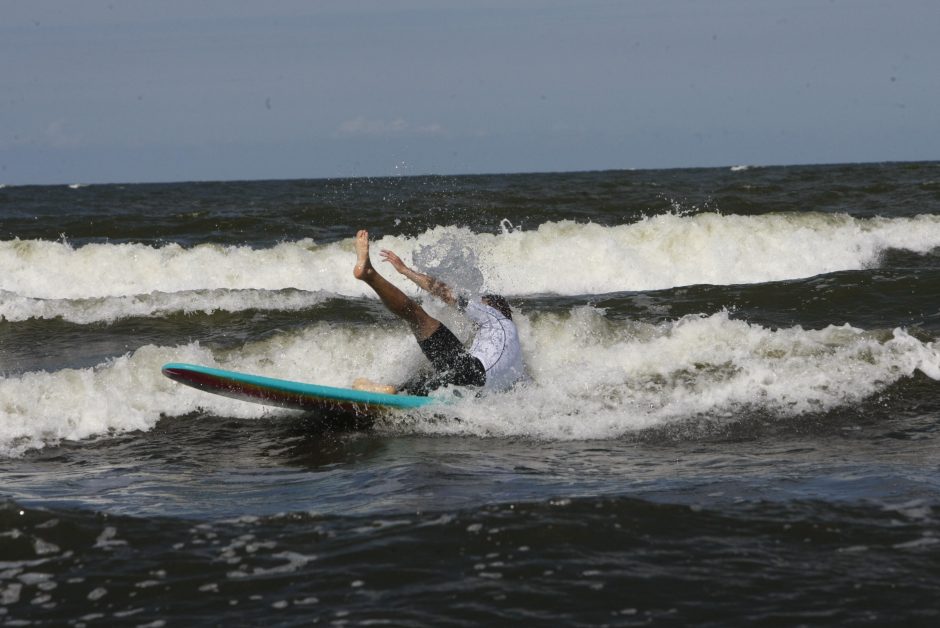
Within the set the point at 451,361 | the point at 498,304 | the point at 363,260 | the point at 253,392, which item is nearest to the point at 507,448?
the point at 451,361

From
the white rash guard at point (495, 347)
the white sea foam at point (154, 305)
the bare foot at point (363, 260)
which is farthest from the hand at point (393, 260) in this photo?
the white sea foam at point (154, 305)

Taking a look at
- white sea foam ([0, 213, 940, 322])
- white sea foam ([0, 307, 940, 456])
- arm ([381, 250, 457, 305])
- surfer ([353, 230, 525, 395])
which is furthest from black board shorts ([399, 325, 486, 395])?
white sea foam ([0, 213, 940, 322])

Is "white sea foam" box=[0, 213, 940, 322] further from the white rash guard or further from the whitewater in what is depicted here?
the white rash guard

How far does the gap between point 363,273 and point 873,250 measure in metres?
12.1

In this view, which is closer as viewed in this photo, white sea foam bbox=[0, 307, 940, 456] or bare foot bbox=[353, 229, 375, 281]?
bare foot bbox=[353, 229, 375, 281]

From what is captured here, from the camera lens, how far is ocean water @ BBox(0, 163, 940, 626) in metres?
4.35

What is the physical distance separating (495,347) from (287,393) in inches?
67.0

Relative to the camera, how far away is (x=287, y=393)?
8.14m

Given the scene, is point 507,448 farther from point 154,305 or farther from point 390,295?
point 154,305

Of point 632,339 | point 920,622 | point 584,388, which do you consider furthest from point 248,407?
point 920,622

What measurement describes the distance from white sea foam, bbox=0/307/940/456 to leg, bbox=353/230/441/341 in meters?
0.65

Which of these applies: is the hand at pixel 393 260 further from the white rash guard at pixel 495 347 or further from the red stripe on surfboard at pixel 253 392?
the red stripe on surfboard at pixel 253 392

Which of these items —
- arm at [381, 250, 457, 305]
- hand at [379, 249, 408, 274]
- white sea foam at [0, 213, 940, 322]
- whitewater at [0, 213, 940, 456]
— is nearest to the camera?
hand at [379, 249, 408, 274]

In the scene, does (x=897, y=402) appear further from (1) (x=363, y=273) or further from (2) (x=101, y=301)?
(2) (x=101, y=301)
